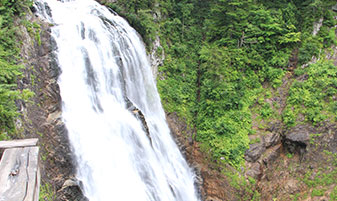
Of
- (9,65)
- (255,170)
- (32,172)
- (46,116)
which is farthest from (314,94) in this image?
(32,172)

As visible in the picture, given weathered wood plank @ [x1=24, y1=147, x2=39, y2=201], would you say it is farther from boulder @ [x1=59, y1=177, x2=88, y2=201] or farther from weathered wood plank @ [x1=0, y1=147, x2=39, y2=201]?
boulder @ [x1=59, y1=177, x2=88, y2=201]

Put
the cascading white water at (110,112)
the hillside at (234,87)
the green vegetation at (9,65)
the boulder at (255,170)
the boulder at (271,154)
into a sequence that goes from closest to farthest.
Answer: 1. the green vegetation at (9,65)
2. the cascading white water at (110,112)
3. the hillside at (234,87)
4. the boulder at (255,170)
5. the boulder at (271,154)

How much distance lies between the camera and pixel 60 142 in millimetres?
8828

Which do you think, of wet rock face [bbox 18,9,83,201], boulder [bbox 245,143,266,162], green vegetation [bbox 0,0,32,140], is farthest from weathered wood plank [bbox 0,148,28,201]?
boulder [bbox 245,143,266,162]

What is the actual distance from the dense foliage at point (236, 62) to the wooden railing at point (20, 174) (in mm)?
12110

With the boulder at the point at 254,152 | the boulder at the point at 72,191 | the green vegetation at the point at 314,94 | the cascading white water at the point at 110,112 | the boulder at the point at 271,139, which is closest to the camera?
the boulder at the point at 72,191

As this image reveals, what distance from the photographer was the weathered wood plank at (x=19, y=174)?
204 centimetres

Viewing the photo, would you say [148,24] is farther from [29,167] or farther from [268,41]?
[29,167]

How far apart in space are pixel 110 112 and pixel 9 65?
4339 mm

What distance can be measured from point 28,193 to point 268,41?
708 inches

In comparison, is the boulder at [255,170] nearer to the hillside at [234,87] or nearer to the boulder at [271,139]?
the hillside at [234,87]

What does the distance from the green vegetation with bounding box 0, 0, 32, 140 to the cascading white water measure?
1.72 m

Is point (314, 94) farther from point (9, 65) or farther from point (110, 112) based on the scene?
point (9, 65)

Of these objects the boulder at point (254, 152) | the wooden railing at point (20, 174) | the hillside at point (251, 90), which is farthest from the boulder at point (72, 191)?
the boulder at point (254, 152)
